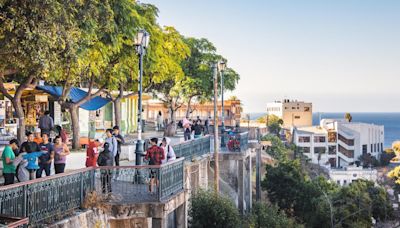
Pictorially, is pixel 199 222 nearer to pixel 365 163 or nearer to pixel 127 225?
pixel 127 225

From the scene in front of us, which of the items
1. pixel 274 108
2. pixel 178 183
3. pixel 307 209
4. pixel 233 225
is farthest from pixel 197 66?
pixel 274 108

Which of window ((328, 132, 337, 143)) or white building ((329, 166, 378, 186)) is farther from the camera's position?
window ((328, 132, 337, 143))

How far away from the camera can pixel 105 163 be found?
39.9 feet

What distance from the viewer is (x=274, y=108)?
126 meters

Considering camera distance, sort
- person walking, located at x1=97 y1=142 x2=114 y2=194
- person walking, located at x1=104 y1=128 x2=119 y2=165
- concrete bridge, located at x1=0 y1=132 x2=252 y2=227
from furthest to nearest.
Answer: person walking, located at x1=104 y1=128 x2=119 y2=165
person walking, located at x1=97 y1=142 x2=114 y2=194
concrete bridge, located at x1=0 y1=132 x2=252 y2=227

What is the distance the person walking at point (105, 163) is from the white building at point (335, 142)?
76239 millimetres

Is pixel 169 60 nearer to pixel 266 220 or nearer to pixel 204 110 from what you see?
pixel 266 220

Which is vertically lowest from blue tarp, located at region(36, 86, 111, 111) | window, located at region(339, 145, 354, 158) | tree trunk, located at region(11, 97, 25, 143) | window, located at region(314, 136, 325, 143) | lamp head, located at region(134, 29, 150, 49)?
window, located at region(339, 145, 354, 158)

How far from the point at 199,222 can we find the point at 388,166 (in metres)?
83.0

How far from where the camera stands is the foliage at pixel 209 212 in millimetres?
18406

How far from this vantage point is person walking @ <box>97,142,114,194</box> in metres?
10.9

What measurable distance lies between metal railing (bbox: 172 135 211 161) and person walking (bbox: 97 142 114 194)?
570cm

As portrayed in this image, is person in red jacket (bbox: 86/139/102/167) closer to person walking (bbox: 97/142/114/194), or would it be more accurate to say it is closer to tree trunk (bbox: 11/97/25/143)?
person walking (bbox: 97/142/114/194)

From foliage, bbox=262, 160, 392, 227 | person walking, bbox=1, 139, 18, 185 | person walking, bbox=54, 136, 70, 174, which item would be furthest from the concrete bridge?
foliage, bbox=262, 160, 392, 227
